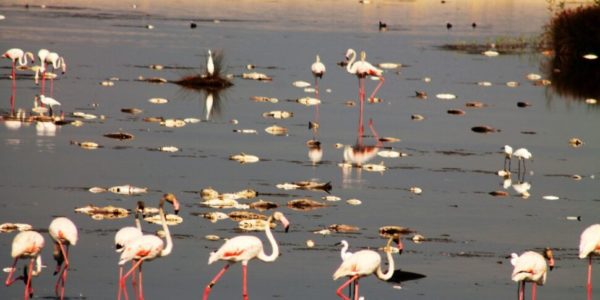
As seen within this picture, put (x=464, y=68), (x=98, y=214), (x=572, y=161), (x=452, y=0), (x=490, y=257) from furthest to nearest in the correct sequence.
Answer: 1. (x=452, y=0)
2. (x=464, y=68)
3. (x=572, y=161)
4. (x=98, y=214)
5. (x=490, y=257)

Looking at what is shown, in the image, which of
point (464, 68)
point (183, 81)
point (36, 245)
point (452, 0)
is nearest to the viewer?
point (36, 245)

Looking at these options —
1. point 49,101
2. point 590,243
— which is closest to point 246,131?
point 49,101

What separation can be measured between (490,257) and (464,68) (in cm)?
2573

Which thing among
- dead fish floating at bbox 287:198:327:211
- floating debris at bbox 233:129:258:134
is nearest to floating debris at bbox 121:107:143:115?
floating debris at bbox 233:129:258:134

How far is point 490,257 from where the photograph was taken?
15.6 m

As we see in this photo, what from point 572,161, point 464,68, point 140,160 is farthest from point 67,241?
point 464,68

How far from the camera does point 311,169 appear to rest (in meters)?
21.0

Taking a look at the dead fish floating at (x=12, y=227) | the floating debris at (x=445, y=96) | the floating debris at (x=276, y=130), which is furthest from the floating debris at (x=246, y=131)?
the dead fish floating at (x=12, y=227)

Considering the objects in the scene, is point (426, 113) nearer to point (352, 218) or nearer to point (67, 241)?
point (352, 218)

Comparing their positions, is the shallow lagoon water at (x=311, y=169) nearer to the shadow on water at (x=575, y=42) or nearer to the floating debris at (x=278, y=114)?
the floating debris at (x=278, y=114)

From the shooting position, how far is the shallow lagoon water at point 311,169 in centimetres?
1441

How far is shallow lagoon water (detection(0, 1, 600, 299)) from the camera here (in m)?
14.4

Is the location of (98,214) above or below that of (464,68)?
below

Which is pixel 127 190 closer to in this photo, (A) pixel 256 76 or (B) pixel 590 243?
(B) pixel 590 243
